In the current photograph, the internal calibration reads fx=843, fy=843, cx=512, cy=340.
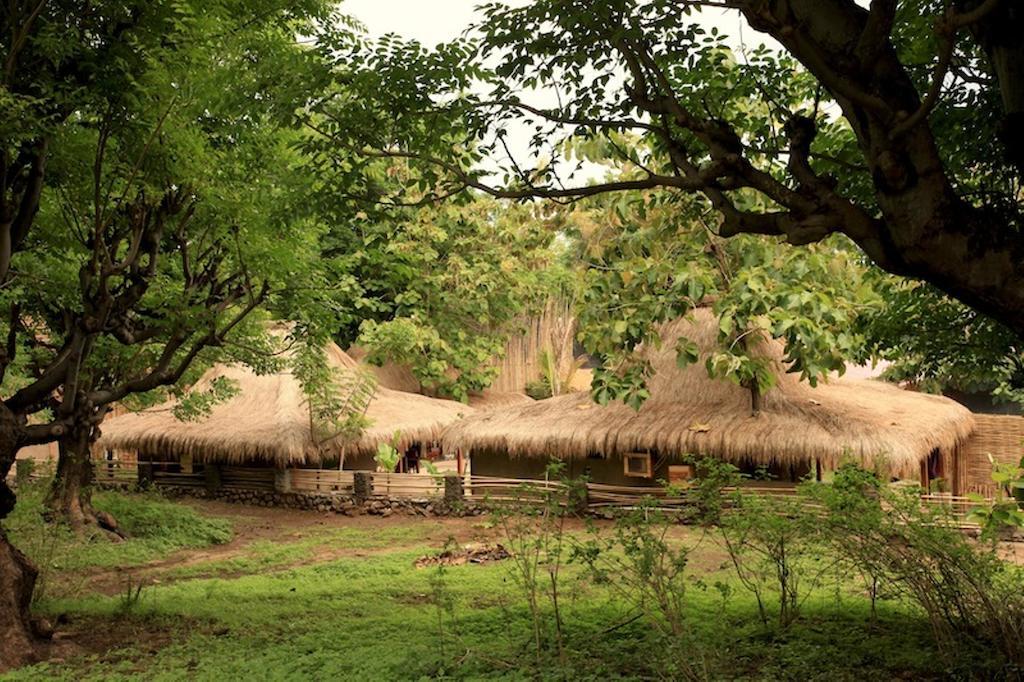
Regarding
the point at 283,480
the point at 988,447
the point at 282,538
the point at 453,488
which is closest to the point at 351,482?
the point at 283,480

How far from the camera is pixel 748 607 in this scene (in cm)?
684

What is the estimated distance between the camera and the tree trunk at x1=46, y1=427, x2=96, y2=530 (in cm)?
1242

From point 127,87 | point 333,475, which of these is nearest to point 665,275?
point 127,87

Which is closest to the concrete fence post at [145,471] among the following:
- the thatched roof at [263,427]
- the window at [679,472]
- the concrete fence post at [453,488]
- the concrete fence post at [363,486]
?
the thatched roof at [263,427]

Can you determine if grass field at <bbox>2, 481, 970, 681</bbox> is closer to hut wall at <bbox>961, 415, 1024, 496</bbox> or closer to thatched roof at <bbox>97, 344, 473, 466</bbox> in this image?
thatched roof at <bbox>97, 344, 473, 466</bbox>

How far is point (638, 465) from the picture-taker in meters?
14.5

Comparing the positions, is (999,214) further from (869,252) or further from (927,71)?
(927,71)

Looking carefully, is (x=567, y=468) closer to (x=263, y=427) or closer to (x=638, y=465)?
(x=638, y=465)

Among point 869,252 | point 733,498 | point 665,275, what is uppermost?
point 665,275

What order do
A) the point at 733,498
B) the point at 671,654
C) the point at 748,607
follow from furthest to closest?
1. the point at 748,607
2. the point at 733,498
3. the point at 671,654

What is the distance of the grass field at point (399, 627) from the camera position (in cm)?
508

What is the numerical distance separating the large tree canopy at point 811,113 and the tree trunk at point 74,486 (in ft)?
30.5

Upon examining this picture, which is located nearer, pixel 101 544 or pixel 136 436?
pixel 101 544

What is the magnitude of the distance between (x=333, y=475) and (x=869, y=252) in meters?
14.3
